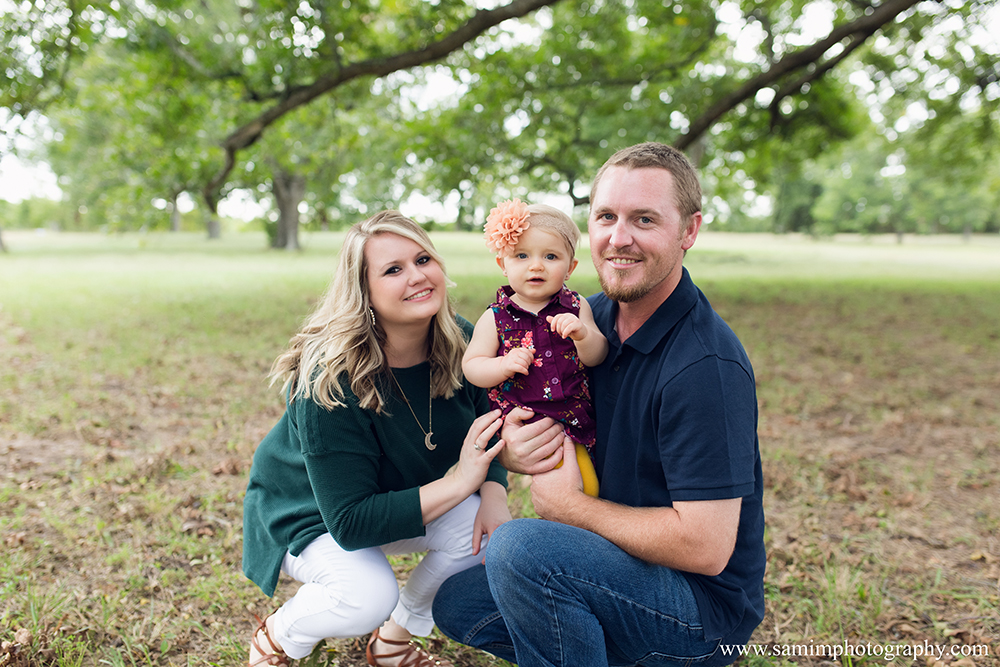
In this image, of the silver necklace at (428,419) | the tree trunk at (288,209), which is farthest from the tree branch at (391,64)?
the tree trunk at (288,209)

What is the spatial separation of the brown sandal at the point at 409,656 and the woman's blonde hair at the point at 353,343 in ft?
3.53

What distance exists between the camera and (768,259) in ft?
94.6

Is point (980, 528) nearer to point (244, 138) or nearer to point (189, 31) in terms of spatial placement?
point (244, 138)

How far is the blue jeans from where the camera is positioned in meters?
2.03

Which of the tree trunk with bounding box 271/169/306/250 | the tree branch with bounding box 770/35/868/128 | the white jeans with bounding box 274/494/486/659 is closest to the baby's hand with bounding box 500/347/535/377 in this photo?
the white jeans with bounding box 274/494/486/659

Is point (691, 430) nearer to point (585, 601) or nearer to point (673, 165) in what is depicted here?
point (585, 601)

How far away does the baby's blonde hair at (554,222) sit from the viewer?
243 cm

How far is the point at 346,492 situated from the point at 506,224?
45.6 inches

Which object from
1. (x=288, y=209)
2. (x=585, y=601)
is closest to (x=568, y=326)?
(x=585, y=601)

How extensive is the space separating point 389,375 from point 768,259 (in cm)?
2941

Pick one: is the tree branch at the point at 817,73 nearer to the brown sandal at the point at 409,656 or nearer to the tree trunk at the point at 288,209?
the brown sandal at the point at 409,656

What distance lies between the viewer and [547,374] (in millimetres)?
2400

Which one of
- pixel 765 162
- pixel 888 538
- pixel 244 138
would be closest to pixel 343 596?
pixel 888 538

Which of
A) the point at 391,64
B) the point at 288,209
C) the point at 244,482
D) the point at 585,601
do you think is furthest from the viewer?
the point at 288,209
